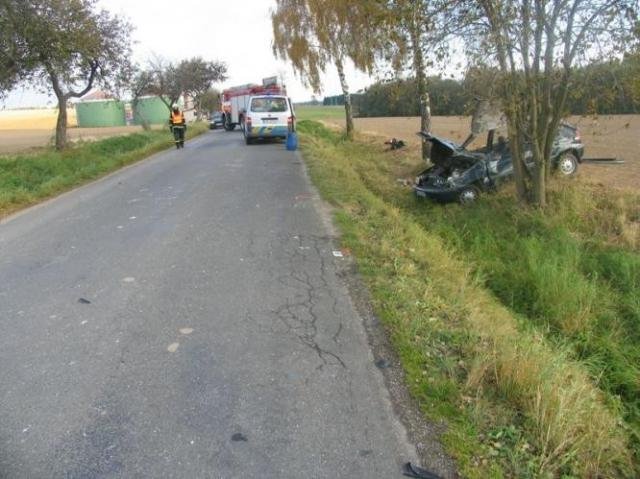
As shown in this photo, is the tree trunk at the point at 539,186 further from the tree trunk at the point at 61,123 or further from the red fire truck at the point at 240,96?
the red fire truck at the point at 240,96

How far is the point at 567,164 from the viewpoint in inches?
453

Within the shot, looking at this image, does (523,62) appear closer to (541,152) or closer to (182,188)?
(541,152)

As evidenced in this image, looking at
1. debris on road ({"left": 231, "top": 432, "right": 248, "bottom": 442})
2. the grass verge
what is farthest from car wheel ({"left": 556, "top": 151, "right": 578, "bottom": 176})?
debris on road ({"left": 231, "top": 432, "right": 248, "bottom": 442})

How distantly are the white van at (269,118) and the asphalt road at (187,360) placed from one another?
13.8 m

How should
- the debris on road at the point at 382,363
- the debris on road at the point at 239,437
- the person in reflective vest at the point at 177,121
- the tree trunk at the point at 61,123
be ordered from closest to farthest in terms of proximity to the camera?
the debris on road at the point at 239,437 → the debris on road at the point at 382,363 → the tree trunk at the point at 61,123 → the person in reflective vest at the point at 177,121

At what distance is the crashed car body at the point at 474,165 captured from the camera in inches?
420

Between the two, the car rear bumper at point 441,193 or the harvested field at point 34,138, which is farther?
the harvested field at point 34,138

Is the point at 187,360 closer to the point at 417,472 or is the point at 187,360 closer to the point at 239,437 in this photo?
the point at 239,437

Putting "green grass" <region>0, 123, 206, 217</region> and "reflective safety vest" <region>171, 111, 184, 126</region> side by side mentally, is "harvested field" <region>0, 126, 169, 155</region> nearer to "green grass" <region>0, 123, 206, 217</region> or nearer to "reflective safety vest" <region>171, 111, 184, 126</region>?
"reflective safety vest" <region>171, 111, 184, 126</region>

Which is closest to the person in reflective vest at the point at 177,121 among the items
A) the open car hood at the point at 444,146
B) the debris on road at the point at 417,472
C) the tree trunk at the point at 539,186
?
the open car hood at the point at 444,146

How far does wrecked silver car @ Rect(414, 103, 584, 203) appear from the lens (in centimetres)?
1065

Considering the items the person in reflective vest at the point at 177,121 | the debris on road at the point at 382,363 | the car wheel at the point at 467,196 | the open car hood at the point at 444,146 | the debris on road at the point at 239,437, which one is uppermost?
the person in reflective vest at the point at 177,121

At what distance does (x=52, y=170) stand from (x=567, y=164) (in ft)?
43.3

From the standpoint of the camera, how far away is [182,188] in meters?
11.1
